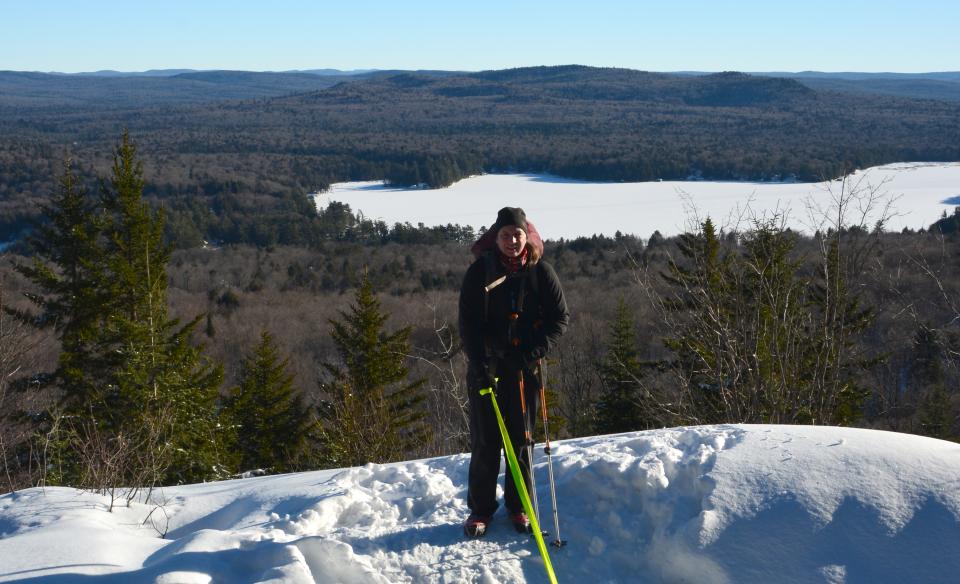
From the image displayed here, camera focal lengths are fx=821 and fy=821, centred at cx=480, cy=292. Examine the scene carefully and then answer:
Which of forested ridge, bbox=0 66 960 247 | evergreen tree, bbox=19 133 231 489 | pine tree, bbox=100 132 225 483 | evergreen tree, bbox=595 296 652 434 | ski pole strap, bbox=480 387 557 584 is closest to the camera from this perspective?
ski pole strap, bbox=480 387 557 584

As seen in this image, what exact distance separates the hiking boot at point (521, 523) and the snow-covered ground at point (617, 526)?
10 cm

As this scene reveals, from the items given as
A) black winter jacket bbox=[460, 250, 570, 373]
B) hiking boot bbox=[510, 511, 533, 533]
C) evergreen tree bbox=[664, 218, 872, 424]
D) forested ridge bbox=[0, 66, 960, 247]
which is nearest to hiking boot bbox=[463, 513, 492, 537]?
hiking boot bbox=[510, 511, 533, 533]

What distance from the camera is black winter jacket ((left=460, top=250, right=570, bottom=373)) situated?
16.7 ft

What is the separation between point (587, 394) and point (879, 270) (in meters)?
18.0

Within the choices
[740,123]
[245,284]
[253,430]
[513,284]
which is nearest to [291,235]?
[245,284]

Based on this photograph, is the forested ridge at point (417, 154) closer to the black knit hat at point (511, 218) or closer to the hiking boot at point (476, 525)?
the hiking boot at point (476, 525)

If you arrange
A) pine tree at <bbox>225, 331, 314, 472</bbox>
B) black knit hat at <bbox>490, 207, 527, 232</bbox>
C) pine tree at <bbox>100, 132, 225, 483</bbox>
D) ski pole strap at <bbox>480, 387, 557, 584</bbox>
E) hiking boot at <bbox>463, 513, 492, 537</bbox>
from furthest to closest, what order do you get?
pine tree at <bbox>225, 331, 314, 472</bbox>, pine tree at <bbox>100, 132, 225, 483</bbox>, hiking boot at <bbox>463, 513, 492, 537</bbox>, black knit hat at <bbox>490, 207, 527, 232</bbox>, ski pole strap at <bbox>480, 387, 557, 584</bbox>

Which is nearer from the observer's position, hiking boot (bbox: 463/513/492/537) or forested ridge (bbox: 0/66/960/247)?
hiking boot (bbox: 463/513/492/537)

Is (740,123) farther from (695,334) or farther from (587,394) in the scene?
(695,334)

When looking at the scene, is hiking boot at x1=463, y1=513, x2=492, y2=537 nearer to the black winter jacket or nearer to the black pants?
the black pants

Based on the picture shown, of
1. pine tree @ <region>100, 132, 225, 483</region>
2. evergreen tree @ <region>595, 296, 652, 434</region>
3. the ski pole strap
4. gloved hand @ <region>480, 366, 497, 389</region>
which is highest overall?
gloved hand @ <region>480, 366, 497, 389</region>

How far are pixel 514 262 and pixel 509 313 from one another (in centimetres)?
33

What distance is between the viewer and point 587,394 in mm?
28938

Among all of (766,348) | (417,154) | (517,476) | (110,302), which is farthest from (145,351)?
(417,154)
